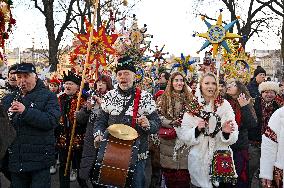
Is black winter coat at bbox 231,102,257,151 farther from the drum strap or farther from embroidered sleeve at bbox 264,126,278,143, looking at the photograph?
embroidered sleeve at bbox 264,126,278,143

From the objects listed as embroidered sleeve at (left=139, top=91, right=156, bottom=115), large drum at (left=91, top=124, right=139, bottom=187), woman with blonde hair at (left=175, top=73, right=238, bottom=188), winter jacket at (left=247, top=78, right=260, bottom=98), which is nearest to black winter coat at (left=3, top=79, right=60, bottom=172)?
large drum at (left=91, top=124, right=139, bottom=187)

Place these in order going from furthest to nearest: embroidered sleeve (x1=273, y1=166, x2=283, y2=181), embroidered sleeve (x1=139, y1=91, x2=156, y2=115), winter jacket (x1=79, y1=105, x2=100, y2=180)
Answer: winter jacket (x1=79, y1=105, x2=100, y2=180) → embroidered sleeve (x1=139, y1=91, x2=156, y2=115) → embroidered sleeve (x1=273, y1=166, x2=283, y2=181)

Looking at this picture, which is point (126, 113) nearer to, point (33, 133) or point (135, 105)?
point (135, 105)

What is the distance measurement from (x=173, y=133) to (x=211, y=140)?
94 centimetres

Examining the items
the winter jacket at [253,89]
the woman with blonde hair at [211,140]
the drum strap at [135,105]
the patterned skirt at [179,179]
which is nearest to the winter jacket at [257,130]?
the patterned skirt at [179,179]

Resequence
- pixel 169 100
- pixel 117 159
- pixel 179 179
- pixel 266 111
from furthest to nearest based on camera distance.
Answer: pixel 266 111, pixel 169 100, pixel 179 179, pixel 117 159

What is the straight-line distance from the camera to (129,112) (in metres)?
4.79

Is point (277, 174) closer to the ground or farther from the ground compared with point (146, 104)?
closer to the ground

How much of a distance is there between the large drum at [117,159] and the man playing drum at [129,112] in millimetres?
268

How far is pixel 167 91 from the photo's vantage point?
6.12m

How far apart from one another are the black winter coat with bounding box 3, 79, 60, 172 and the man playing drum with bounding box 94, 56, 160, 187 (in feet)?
1.84

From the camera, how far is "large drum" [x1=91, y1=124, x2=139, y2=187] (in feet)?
14.3

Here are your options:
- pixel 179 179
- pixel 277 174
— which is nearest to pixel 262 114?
pixel 179 179

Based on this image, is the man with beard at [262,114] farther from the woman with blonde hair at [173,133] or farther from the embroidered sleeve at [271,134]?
the embroidered sleeve at [271,134]
